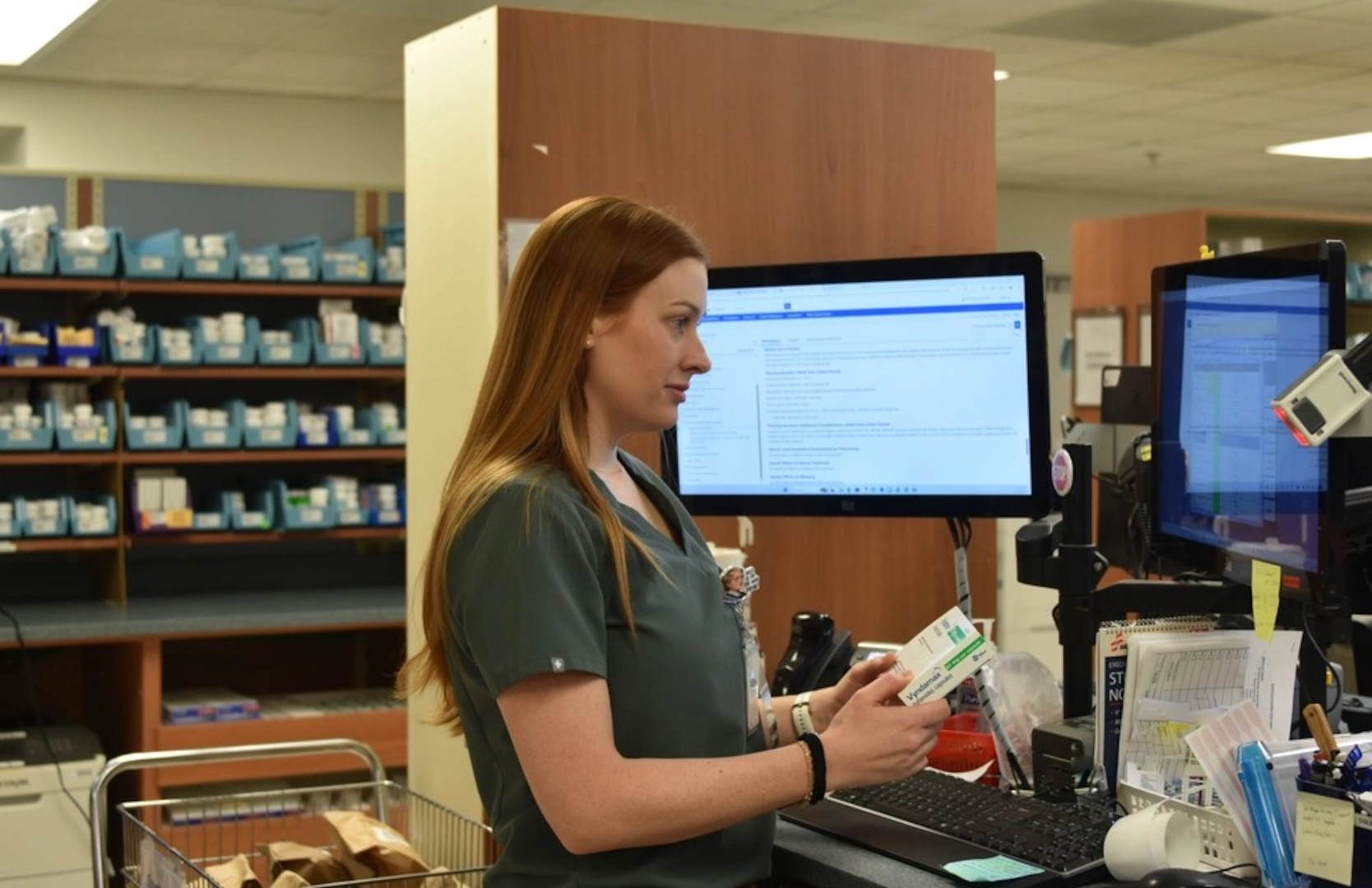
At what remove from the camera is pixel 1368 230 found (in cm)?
650

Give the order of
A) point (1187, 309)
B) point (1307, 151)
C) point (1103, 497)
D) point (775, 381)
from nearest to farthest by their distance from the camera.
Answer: point (1187, 309), point (775, 381), point (1103, 497), point (1307, 151)

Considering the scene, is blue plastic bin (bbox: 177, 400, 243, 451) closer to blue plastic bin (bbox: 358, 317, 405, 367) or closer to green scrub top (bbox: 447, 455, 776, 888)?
blue plastic bin (bbox: 358, 317, 405, 367)

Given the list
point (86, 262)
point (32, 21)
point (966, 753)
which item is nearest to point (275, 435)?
point (86, 262)

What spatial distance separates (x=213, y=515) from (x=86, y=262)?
84cm

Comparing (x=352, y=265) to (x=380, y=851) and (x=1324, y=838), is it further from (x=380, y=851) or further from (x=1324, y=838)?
(x=1324, y=838)

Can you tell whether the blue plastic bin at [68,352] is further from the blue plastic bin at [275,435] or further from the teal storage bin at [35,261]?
the blue plastic bin at [275,435]

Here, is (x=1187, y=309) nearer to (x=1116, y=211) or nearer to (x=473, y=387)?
(x=473, y=387)

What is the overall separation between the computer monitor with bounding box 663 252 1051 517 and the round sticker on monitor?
0.12 ft

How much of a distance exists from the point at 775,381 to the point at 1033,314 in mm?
387

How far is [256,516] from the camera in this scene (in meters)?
5.01

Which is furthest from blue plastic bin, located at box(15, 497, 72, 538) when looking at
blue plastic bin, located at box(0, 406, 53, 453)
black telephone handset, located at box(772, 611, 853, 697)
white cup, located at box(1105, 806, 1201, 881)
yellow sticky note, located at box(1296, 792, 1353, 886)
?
yellow sticky note, located at box(1296, 792, 1353, 886)

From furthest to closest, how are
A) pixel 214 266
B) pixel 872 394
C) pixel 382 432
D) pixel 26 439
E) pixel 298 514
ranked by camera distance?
pixel 382 432 < pixel 298 514 < pixel 214 266 < pixel 26 439 < pixel 872 394

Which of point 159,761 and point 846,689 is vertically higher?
point 846,689

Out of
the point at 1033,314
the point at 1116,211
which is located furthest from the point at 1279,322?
the point at 1116,211
